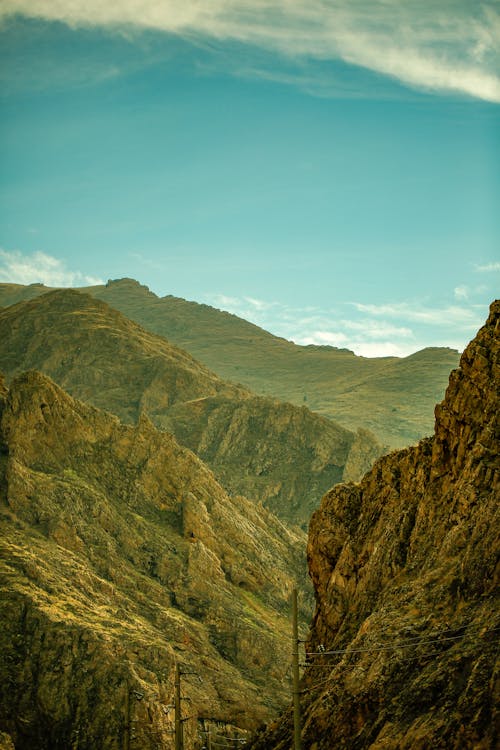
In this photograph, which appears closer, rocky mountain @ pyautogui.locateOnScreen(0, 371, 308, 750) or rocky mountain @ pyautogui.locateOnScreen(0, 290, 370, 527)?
rocky mountain @ pyautogui.locateOnScreen(0, 371, 308, 750)

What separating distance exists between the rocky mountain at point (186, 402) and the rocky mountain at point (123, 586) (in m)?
23.7

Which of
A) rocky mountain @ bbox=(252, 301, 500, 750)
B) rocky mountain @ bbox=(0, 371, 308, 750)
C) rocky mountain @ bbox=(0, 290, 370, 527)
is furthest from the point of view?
rocky mountain @ bbox=(0, 290, 370, 527)

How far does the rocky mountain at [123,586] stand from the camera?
204 ft

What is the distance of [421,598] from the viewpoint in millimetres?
30000

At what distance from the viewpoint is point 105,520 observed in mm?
86750

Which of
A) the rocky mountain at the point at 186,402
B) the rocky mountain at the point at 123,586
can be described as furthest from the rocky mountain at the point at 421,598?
the rocky mountain at the point at 186,402

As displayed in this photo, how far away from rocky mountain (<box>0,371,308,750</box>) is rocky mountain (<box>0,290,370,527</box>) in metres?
23.7

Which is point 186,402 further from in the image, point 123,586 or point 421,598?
point 421,598

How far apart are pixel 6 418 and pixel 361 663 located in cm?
6681

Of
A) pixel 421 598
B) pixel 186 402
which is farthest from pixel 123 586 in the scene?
pixel 186 402

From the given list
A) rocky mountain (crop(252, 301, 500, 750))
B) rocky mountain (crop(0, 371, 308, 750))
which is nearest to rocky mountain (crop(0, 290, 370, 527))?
rocky mountain (crop(0, 371, 308, 750))

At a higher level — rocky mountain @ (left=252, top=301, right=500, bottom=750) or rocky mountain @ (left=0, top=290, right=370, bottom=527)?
rocky mountain @ (left=0, top=290, right=370, bottom=527)

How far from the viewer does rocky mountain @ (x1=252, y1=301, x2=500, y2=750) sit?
2528 cm

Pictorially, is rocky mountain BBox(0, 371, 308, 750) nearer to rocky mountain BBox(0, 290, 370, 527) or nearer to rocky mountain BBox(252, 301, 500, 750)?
rocky mountain BBox(252, 301, 500, 750)
